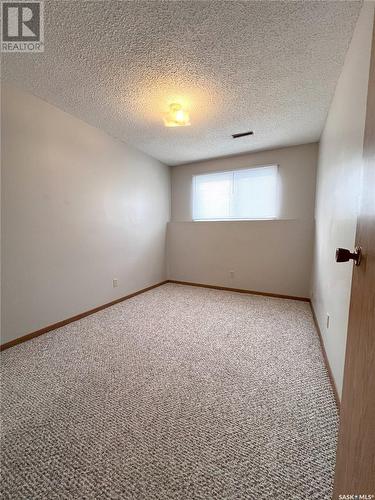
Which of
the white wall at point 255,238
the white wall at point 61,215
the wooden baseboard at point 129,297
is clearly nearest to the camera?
the wooden baseboard at point 129,297

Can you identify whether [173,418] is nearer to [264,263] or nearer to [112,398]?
[112,398]

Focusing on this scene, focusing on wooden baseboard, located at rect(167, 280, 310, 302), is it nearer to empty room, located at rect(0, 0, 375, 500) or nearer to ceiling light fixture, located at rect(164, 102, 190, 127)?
empty room, located at rect(0, 0, 375, 500)

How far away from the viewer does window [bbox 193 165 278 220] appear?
11.3 ft

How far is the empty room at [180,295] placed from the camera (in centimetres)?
91

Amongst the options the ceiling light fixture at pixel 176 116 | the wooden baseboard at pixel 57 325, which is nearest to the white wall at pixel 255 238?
the wooden baseboard at pixel 57 325

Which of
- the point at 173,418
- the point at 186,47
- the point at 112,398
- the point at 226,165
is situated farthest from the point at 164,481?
the point at 226,165

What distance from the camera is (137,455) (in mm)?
1005

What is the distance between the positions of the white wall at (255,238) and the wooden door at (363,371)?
103 inches

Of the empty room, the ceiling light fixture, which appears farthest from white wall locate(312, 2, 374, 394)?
the ceiling light fixture

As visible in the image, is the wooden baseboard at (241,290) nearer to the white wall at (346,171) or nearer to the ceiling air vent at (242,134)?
the white wall at (346,171)

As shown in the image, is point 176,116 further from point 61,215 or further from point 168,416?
point 168,416

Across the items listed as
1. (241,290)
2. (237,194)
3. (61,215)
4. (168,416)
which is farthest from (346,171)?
(61,215)

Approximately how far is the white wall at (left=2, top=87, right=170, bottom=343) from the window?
1.17 meters

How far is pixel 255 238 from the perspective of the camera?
3479mm
